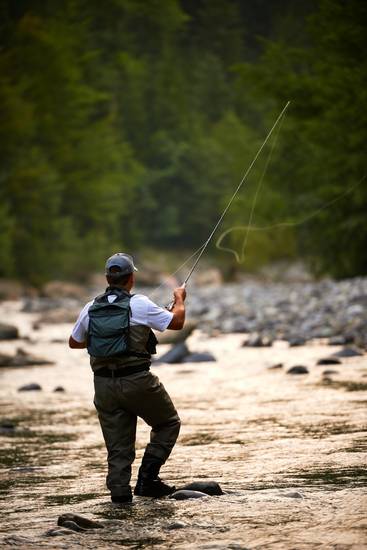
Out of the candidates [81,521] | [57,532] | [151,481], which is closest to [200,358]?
[151,481]

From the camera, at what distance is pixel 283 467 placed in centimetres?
647

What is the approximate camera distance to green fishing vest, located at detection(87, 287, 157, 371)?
5641mm

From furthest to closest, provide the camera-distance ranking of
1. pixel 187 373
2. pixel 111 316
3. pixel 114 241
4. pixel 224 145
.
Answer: pixel 224 145
pixel 114 241
pixel 187 373
pixel 111 316

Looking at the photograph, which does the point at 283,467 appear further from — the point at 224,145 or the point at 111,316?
the point at 224,145

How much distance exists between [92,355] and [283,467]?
150 cm

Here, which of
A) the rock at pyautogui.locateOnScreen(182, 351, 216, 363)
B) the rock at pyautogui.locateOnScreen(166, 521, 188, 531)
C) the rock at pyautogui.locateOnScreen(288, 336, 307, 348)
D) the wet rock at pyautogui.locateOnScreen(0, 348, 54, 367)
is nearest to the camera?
the rock at pyautogui.locateOnScreen(166, 521, 188, 531)

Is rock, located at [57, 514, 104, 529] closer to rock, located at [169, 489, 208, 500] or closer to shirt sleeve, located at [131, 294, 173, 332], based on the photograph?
rock, located at [169, 489, 208, 500]

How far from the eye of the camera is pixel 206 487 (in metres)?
5.70

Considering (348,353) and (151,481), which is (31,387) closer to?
(348,353)

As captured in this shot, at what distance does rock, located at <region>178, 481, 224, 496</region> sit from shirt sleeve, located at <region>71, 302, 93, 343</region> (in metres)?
0.98

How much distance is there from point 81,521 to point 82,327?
46.3 inches

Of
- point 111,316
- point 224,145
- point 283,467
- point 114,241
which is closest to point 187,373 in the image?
point 283,467

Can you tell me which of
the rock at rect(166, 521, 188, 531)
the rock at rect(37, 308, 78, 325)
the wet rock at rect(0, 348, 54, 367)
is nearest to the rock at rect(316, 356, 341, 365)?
the wet rock at rect(0, 348, 54, 367)

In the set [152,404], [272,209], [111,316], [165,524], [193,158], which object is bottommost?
[165,524]
